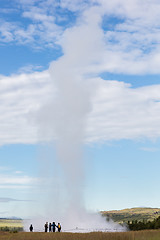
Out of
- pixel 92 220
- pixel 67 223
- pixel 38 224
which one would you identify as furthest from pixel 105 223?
pixel 38 224

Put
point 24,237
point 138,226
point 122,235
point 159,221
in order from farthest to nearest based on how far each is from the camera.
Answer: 1. point 138,226
2. point 159,221
3. point 24,237
4. point 122,235

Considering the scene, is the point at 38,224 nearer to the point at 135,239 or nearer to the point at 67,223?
the point at 67,223

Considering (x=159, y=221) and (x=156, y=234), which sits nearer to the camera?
(x=156, y=234)

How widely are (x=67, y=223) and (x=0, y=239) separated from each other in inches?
5033

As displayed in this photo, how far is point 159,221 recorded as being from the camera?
154500 millimetres

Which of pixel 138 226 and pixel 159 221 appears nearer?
pixel 159 221

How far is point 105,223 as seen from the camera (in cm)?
17150

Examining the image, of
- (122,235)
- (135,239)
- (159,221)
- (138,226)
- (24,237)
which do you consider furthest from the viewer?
(138,226)

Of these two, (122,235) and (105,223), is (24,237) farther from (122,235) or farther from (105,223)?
(105,223)

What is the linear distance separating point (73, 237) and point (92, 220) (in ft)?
423

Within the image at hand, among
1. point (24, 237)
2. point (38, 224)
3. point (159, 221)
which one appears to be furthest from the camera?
point (38, 224)

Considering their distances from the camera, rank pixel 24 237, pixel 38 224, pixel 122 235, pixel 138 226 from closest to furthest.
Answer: pixel 122 235, pixel 24 237, pixel 38 224, pixel 138 226

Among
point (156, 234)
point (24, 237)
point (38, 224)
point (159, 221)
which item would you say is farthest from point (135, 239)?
point (38, 224)

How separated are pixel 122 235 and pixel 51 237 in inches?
371
